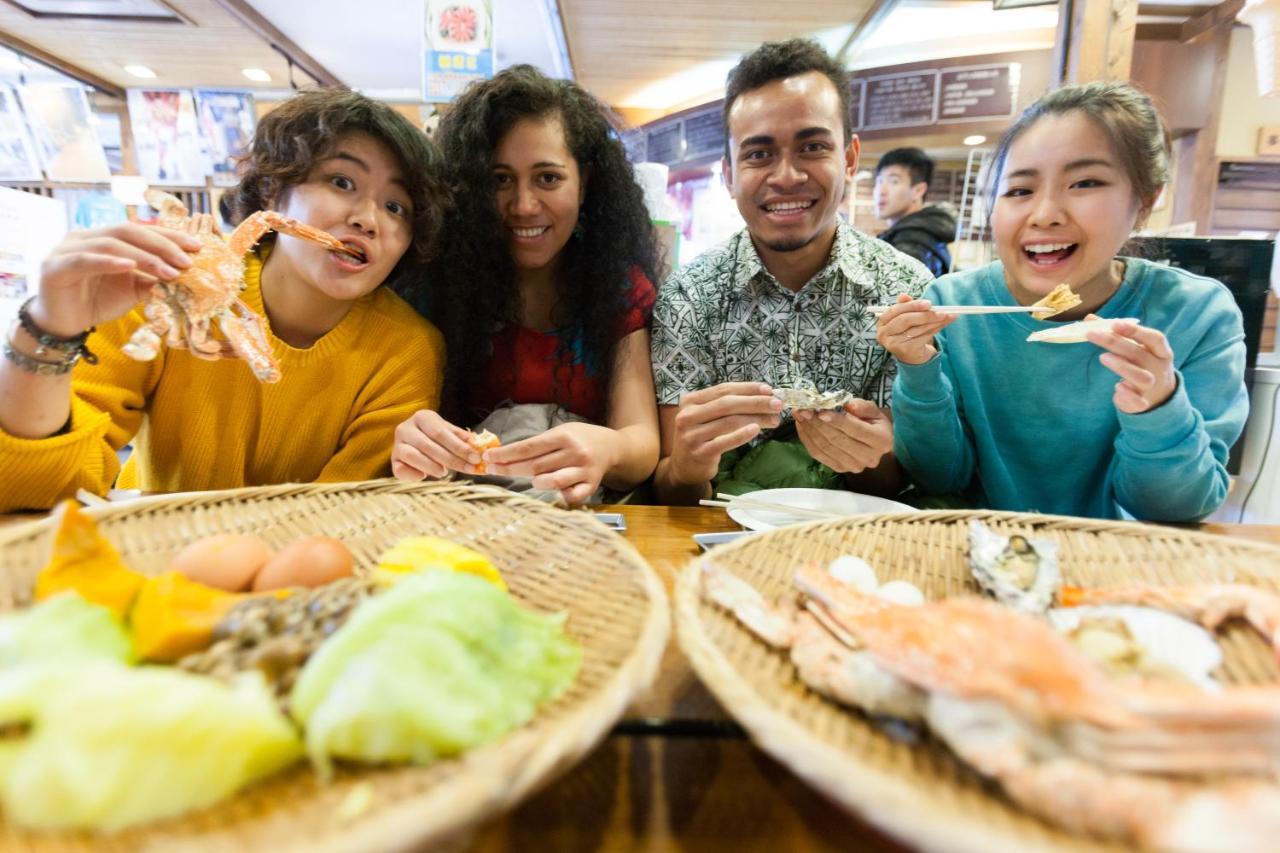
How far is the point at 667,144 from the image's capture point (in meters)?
7.18

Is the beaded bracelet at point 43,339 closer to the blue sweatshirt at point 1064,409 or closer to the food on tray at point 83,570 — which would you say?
the food on tray at point 83,570

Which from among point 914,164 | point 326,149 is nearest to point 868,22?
point 914,164

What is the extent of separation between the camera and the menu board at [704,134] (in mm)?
6555

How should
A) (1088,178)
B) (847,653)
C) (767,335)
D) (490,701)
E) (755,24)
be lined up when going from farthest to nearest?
(755,24)
(767,335)
(1088,178)
(847,653)
(490,701)

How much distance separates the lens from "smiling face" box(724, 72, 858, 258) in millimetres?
2010

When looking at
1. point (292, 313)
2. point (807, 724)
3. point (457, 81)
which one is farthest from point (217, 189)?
point (807, 724)

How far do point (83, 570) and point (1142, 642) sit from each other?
1.27 meters

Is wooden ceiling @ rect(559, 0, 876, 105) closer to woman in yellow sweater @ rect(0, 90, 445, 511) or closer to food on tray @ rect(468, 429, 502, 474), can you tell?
woman in yellow sweater @ rect(0, 90, 445, 511)

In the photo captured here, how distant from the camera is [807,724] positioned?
0.62 meters

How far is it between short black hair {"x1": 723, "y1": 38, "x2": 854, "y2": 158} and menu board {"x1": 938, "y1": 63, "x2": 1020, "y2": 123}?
14.8 ft

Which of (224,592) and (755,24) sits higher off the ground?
(755,24)

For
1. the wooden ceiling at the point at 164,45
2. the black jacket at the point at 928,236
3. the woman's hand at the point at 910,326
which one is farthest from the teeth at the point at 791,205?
the wooden ceiling at the point at 164,45

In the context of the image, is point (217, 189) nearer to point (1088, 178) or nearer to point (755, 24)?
point (755, 24)

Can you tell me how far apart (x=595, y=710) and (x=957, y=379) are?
180 centimetres
